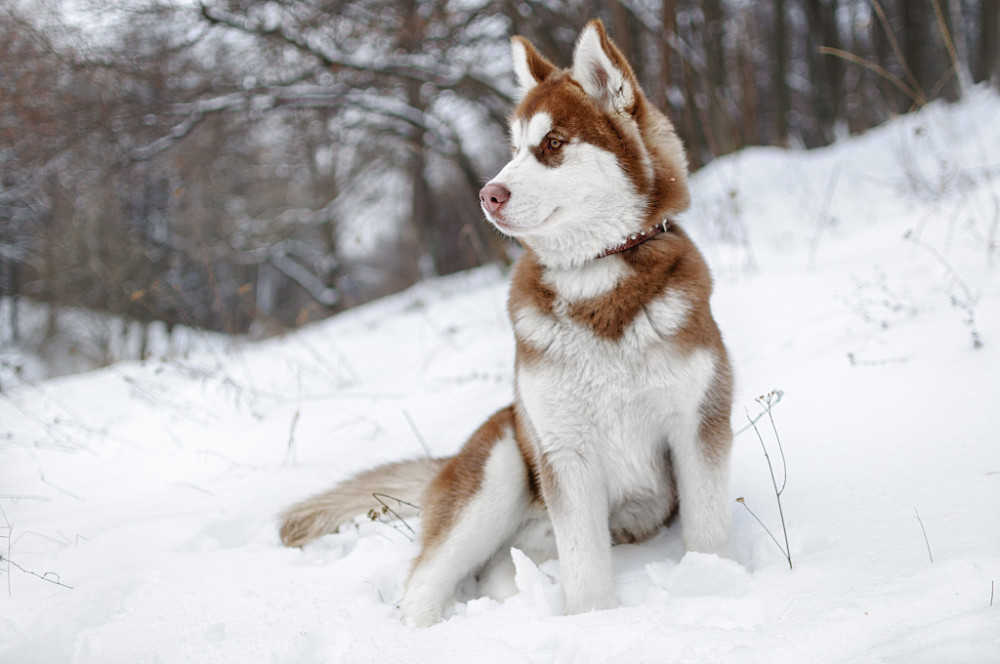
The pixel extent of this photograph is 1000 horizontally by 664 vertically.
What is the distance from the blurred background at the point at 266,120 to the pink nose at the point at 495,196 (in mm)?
1614

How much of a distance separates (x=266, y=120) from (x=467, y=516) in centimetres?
805

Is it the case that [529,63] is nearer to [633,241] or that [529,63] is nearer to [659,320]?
[633,241]

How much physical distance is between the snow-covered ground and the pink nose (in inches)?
47.8

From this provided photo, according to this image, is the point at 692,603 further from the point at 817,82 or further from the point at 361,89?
the point at 817,82

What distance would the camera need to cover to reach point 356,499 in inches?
99.8

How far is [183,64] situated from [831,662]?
8533 mm

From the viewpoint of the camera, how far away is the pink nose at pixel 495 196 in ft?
6.17

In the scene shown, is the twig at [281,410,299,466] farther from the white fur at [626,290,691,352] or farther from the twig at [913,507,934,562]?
the twig at [913,507,934,562]

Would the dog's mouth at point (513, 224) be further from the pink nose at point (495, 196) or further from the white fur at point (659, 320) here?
the white fur at point (659, 320)

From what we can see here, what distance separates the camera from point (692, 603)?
1676 millimetres

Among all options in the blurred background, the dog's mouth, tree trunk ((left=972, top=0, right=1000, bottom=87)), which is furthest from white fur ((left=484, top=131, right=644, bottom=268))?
tree trunk ((left=972, top=0, right=1000, bottom=87))

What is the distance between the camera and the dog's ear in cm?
200

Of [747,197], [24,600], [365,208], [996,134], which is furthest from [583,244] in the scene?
[365,208]

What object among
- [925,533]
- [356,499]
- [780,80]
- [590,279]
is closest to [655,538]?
[925,533]
